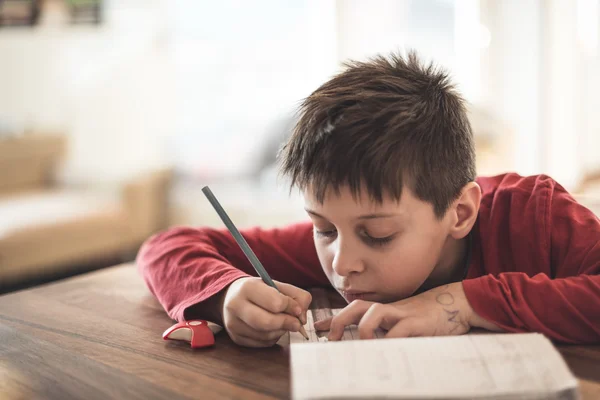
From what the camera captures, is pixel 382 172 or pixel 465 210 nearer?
pixel 382 172

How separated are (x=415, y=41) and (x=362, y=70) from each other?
3270 mm

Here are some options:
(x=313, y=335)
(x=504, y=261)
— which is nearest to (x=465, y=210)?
(x=504, y=261)

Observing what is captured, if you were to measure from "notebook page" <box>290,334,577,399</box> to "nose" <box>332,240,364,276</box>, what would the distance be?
17 cm

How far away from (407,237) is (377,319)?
14 cm

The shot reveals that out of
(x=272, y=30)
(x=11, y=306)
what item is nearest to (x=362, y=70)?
(x=11, y=306)

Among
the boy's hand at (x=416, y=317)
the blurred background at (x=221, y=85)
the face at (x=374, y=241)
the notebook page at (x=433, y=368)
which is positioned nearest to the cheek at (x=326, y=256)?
the face at (x=374, y=241)

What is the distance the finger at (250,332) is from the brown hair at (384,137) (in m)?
0.18

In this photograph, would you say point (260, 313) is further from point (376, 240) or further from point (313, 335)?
point (376, 240)

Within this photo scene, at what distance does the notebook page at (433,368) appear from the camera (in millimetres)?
584

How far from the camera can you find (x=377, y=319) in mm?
779

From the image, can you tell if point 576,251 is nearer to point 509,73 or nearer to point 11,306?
point 11,306

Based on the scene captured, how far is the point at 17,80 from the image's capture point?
4223 mm

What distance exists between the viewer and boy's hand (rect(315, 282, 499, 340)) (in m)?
0.78

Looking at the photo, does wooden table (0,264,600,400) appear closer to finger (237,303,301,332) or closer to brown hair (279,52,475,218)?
finger (237,303,301,332)
